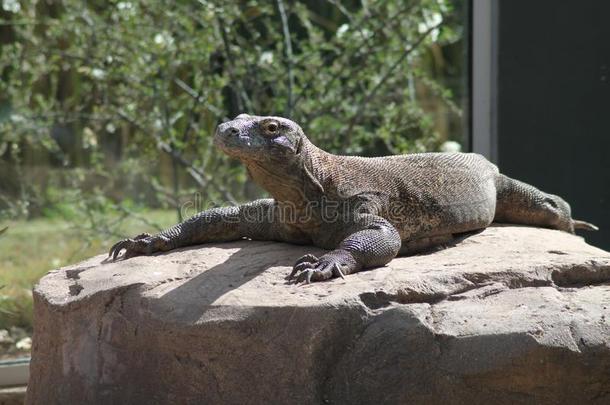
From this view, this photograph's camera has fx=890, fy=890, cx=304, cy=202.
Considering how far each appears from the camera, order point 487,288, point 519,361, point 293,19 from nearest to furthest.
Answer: point 519,361 < point 487,288 < point 293,19

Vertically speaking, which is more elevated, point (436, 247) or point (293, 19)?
point (293, 19)

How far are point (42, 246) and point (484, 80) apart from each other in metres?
4.90

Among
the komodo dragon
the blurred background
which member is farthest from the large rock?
the blurred background

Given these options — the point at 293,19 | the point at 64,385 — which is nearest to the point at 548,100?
the point at 293,19

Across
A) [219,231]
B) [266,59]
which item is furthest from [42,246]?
[219,231]

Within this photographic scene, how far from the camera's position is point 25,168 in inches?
364

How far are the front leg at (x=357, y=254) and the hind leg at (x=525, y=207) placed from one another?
180 cm

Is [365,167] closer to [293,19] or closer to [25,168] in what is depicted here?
→ [293,19]

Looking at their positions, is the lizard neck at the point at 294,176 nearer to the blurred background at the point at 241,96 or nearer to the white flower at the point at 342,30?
the blurred background at the point at 241,96

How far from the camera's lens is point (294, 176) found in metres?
5.29

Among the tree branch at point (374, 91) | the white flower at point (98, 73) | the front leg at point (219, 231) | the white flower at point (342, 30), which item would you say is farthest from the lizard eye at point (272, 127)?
the white flower at point (98, 73)

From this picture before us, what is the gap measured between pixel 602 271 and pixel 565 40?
14.5 feet

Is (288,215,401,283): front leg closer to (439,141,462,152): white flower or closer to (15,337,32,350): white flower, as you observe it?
(15,337,32,350): white flower

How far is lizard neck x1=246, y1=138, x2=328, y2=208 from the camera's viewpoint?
518cm
